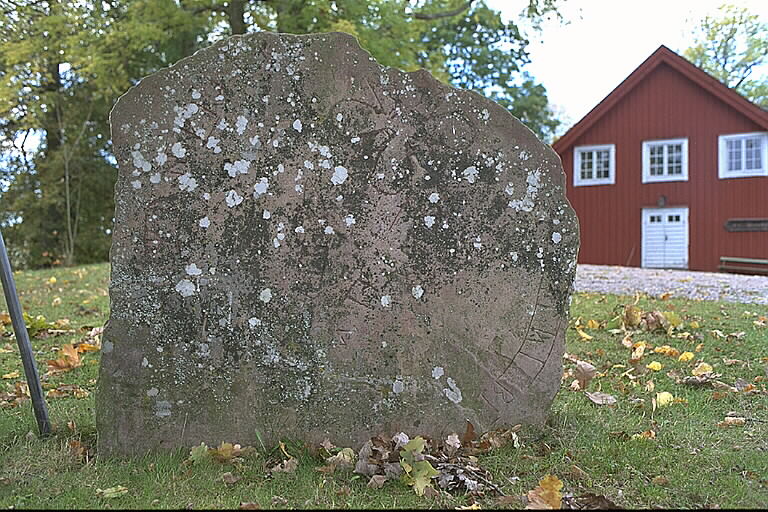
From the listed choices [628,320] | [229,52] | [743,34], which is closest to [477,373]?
[229,52]

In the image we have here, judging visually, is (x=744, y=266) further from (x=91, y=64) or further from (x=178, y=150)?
(x=178, y=150)

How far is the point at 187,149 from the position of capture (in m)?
3.92

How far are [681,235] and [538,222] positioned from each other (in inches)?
716

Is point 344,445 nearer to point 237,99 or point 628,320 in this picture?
point 237,99

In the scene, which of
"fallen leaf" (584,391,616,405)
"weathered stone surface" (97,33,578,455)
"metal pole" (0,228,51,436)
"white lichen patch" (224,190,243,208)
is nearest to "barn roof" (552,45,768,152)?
"fallen leaf" (584,391,616,405)

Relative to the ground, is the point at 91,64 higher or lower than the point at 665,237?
higher

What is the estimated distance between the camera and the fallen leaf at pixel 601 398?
484cm

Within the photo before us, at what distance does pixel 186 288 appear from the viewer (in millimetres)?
3855

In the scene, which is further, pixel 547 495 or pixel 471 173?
pixel 471 173

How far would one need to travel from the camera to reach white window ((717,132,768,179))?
19.7m

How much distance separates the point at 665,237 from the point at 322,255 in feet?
61.9

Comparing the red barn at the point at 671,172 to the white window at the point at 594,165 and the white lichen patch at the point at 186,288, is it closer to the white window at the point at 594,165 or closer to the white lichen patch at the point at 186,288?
the white window at the point at 594,165

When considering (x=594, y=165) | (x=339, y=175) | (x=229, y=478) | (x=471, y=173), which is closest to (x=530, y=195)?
(x=471, y=173)

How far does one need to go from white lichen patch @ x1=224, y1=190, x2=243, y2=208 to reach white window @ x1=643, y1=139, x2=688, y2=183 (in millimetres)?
19036
